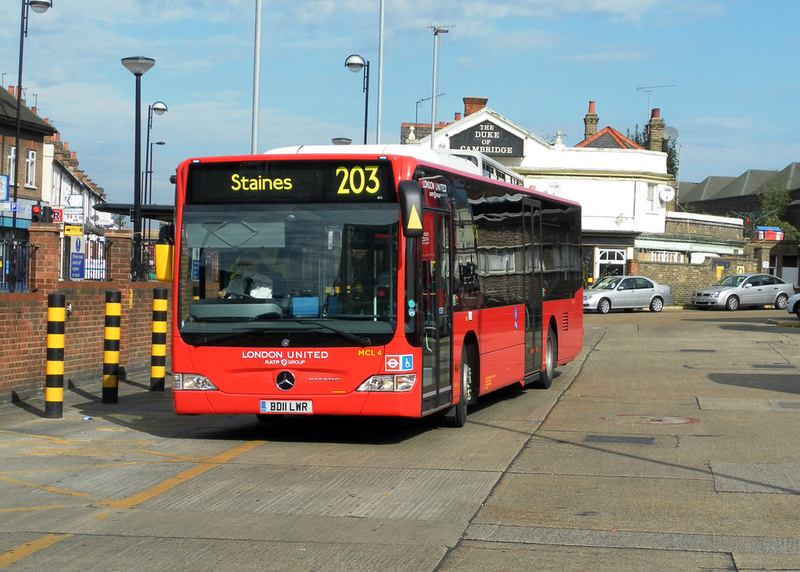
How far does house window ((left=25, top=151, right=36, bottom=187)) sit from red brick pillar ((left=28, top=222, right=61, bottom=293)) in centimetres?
3911

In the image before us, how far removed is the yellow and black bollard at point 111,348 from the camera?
46.5ft

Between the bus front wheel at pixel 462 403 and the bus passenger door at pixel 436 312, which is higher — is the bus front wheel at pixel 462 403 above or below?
below

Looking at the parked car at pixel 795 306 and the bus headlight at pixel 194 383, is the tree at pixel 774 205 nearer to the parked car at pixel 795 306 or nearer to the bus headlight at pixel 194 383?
the parked car at pixel 795 306

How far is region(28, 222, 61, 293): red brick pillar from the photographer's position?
15.1 metres

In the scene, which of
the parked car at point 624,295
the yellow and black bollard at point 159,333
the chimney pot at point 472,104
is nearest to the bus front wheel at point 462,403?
the yellow and black bollard at point 159,333

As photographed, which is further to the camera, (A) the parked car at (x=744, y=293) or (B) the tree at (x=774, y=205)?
(B) the tree at (x=774, y=205)

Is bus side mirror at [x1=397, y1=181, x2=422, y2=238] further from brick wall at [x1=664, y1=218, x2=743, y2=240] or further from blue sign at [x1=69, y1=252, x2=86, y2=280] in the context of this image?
brick wall at [x1=664, y1=218, x2=743, y2=240]

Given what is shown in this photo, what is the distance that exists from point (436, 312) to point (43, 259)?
661cm

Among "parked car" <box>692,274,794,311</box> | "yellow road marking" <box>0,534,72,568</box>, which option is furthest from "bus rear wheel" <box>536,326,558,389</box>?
"parked car" <box>692,274,794,311</box>

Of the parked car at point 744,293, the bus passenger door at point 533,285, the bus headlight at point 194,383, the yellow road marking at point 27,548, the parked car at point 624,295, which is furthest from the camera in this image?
the parked car at point 744,293

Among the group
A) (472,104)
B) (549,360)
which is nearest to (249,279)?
(549,360)

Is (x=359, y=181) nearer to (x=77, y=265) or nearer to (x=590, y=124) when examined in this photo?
(x=77, y=265)

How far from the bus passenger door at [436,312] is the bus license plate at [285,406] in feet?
3.77

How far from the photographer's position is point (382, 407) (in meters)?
10.6
